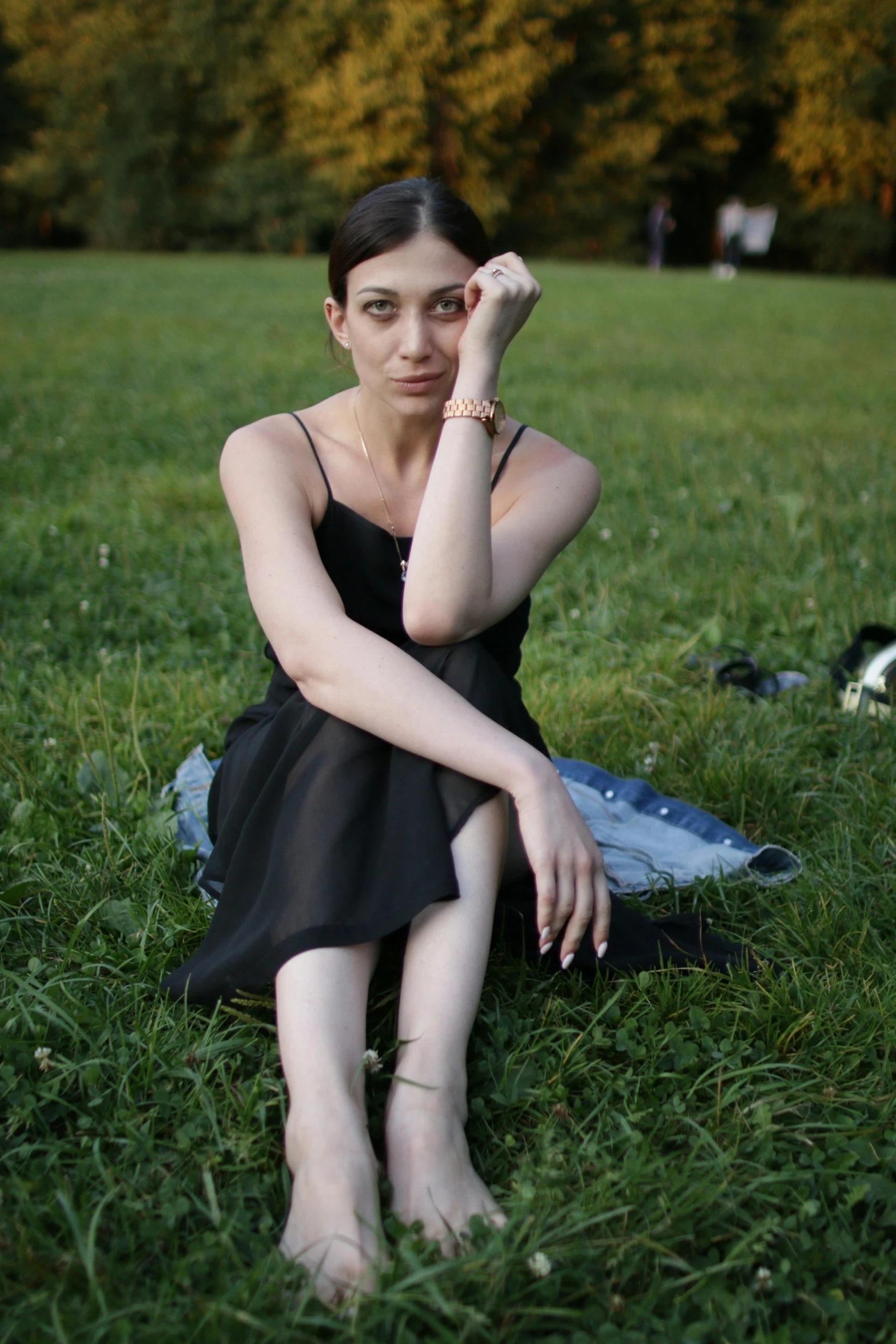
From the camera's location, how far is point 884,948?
225 cm

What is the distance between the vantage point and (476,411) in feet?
7.19

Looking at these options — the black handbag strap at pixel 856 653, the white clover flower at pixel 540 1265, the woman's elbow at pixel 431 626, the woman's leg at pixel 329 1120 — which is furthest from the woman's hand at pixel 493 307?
the black handbag strap at pixel 856 653

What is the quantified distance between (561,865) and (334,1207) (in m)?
0.65

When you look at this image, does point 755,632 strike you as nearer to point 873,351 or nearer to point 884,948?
point 884,948

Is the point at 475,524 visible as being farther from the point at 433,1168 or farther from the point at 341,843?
the point at 433,1168

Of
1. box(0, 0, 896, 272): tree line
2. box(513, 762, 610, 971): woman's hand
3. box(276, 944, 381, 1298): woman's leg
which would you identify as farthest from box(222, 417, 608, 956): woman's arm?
box(0, 0, 896, 272): tree line

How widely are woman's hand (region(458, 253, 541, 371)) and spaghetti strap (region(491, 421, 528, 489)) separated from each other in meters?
0.30

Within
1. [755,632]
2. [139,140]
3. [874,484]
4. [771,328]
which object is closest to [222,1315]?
[755,632]

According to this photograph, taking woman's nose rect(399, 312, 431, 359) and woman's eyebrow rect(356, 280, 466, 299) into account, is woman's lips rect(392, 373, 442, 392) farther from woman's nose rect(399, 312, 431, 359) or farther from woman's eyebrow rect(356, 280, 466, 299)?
woman's eyebrow rect(356, 280, 466, 299)

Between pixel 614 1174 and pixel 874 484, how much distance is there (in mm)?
5182

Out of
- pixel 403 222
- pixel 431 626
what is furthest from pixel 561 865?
pixel 403 222

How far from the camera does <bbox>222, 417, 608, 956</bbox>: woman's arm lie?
1.92 metres

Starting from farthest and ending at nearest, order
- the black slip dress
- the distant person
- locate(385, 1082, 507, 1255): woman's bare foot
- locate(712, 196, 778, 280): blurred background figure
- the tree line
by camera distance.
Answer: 1. the tree line
2. locate(712, 196, 778, 280): blurred background figure
3. the distant person
4. the black slip dress
5. locate(385, 1082, 507, 1255): woman's bare foot

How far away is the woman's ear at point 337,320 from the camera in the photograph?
2.43 meters
